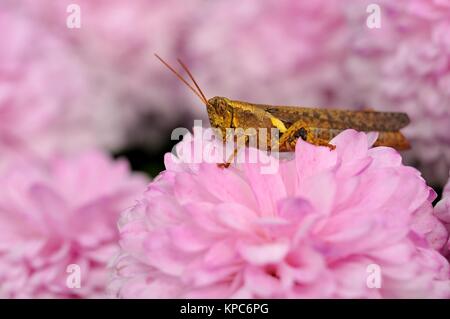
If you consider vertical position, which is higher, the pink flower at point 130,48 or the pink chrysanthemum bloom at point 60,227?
the pink flower at point 130,48

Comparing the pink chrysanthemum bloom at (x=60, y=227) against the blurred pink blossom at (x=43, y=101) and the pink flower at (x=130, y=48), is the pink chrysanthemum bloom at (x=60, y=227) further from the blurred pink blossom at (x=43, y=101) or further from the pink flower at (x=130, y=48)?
the pink flower at (x=130, y=48)

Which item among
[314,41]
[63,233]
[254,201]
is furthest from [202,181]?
[314,41]

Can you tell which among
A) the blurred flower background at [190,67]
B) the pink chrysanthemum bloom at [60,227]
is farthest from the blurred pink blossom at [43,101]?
the pink chrysanthemum bloom at [60,227]

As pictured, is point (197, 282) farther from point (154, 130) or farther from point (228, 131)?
point (154, 130)

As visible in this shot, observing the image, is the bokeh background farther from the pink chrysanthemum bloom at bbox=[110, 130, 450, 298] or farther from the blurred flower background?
the pink chrysanthemum bloom at bbox=[110, 130, 450, 298]

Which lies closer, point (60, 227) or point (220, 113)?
point (220, 113)

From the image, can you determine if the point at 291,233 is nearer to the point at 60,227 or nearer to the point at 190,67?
the point at 60,227

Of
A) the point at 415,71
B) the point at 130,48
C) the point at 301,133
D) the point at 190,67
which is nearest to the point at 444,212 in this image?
the point at 301,133
